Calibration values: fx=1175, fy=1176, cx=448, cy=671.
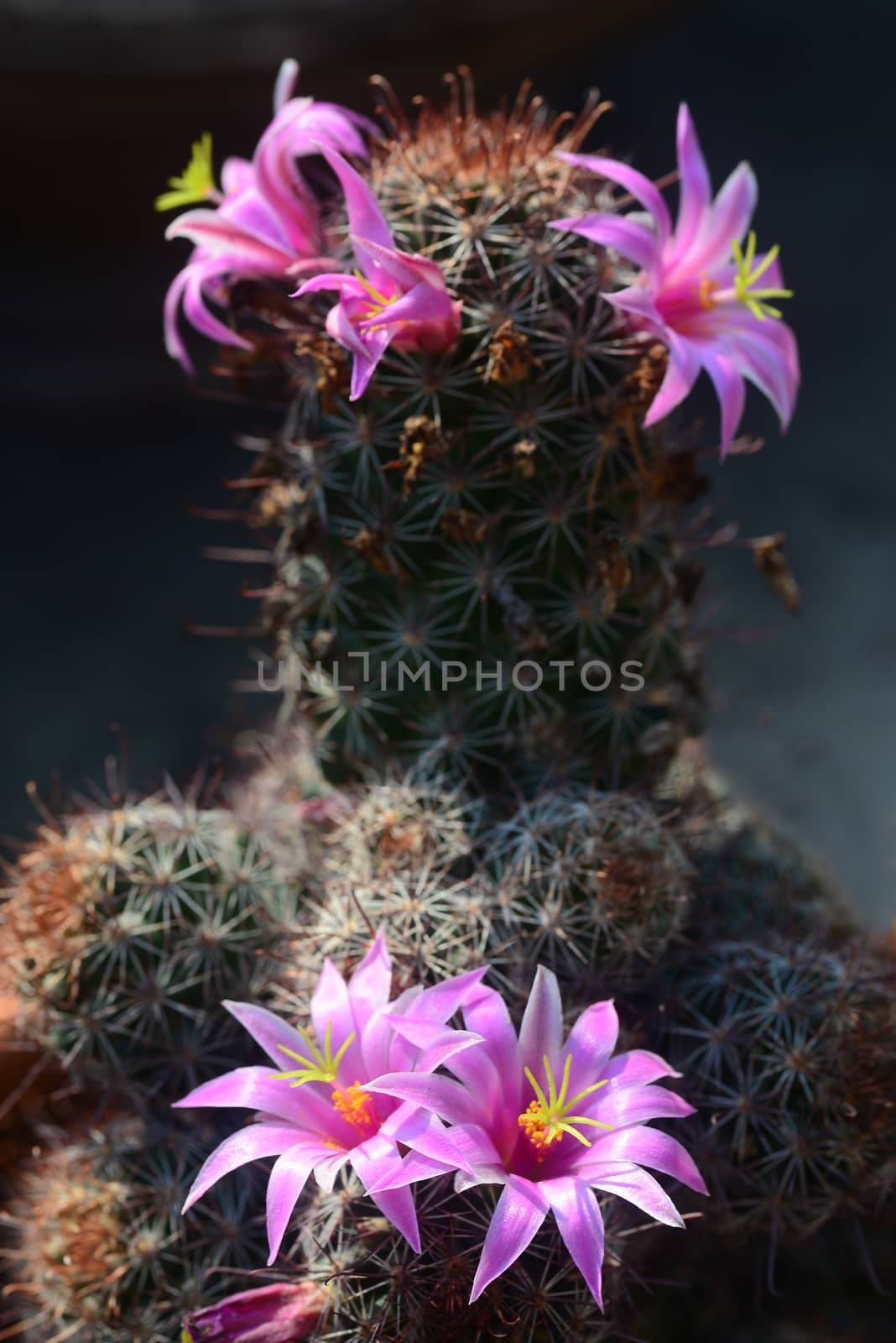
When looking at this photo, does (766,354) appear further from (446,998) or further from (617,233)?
(446,998)

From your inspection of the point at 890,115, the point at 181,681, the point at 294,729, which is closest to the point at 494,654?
the point at 294,729

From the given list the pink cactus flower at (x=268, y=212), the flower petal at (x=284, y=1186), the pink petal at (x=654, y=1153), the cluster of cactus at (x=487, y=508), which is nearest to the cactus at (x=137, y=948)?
the cluster of cactus at (x=487, y=508)

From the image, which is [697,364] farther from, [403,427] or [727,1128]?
[727,1128]

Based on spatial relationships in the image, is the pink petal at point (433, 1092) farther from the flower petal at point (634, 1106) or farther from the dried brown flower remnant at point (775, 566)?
the dried brown flower remnant at point (775, 566)

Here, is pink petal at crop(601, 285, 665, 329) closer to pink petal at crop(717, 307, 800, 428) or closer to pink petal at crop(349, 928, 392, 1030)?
pink petal at crop(717, 307, 800, 428)

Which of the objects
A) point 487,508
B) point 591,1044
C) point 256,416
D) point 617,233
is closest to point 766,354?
point 617,233

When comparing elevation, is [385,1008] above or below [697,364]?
below
